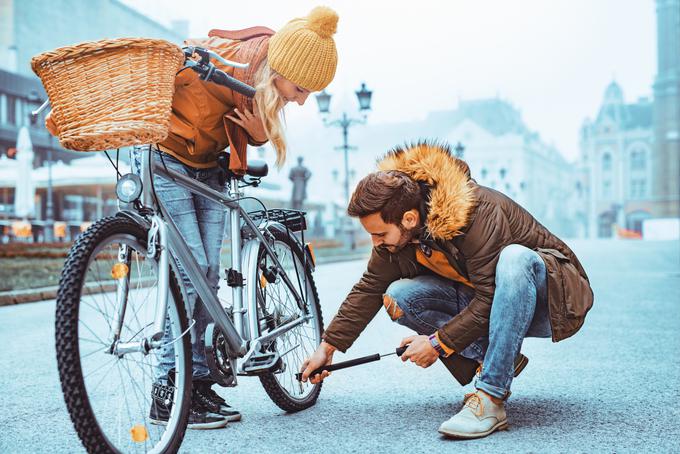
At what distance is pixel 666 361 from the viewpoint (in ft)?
12.8

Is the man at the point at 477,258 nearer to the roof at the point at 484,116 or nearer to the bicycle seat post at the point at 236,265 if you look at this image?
the bicycle seat post at the point at 236,265

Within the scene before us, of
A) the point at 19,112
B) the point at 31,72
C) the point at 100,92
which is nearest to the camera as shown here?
the point at 100,92

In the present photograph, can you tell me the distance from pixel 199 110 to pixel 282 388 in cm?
107

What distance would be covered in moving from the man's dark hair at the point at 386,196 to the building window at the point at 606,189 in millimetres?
77705

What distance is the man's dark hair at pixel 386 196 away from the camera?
2.46 metres

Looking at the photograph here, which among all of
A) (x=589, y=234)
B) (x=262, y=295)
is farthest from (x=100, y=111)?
(x=589, y=234)

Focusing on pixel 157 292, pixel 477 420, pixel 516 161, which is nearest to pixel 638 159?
pixel 516 161

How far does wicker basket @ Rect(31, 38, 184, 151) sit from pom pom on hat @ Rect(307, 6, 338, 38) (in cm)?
65

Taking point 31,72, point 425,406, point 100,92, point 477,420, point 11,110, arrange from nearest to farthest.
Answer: point 100,92 → point 477,420 → point 425,406 → point 31,72 → point 11,110

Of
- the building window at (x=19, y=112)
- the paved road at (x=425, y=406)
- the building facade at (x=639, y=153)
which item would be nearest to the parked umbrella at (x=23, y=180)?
the paved road at (x=425, y=406)

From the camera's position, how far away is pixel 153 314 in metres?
2.13

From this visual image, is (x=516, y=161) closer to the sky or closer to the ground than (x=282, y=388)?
closer to the sky

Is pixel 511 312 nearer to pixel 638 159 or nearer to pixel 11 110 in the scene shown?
pixel 11 110

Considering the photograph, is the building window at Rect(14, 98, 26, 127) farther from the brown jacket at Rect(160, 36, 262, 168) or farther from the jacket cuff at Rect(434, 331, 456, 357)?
the jacket cuff at Rect(434, 331, 456, 357)
